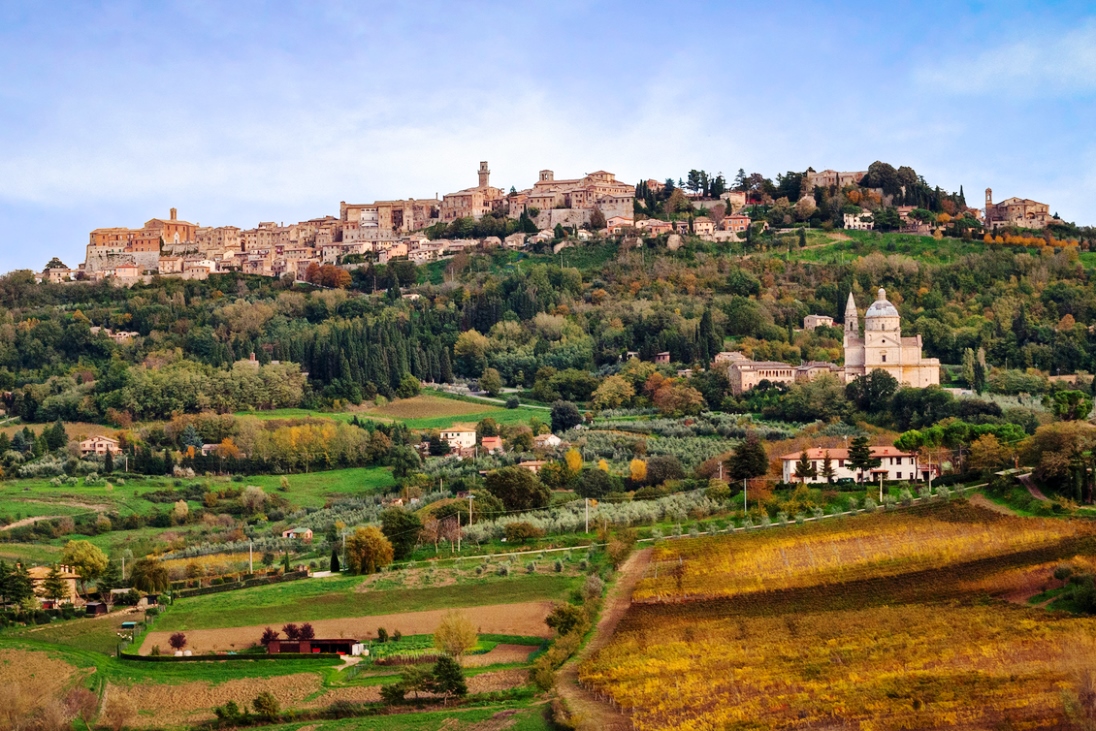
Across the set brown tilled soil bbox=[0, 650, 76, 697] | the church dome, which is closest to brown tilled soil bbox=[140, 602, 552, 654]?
brown tilled soil bbox=[0, 650, 76, 697]

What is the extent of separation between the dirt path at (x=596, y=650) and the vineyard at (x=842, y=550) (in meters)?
0.48

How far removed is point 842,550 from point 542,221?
2769 inches

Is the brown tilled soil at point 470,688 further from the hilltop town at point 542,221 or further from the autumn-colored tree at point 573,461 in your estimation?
the hilltop town at point 542,221

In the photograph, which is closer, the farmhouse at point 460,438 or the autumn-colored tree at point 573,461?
the autumn-colored tree at point 573,461

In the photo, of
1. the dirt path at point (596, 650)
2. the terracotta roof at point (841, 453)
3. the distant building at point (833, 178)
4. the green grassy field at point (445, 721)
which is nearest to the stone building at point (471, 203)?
the distant building at point (833, 178)

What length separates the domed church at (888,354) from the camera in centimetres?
6375

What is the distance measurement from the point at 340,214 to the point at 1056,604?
89.5 metres

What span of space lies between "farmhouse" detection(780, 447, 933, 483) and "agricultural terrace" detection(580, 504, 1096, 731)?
542 cm

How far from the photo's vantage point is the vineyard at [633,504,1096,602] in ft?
114

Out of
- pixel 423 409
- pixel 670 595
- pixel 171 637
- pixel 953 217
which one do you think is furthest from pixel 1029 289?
pixel 171 637

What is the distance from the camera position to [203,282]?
96312 millimetres

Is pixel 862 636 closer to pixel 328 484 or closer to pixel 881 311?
pixel 328 484

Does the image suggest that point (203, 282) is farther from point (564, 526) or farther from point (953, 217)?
point (564, 526)

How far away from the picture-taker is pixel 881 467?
44688 millimetres
